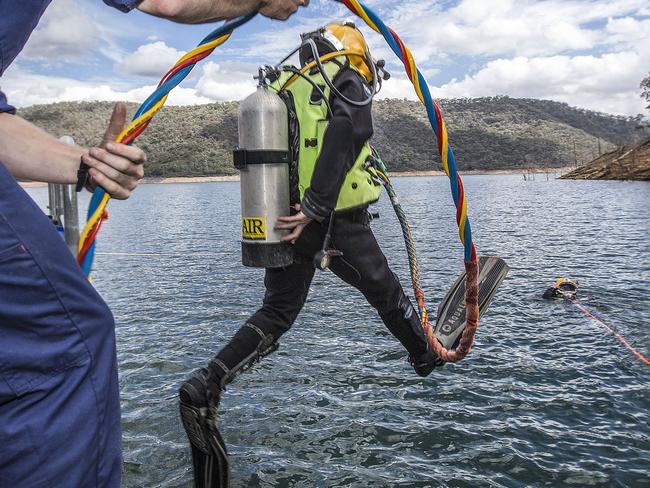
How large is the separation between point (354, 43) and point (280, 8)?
82.9 inches

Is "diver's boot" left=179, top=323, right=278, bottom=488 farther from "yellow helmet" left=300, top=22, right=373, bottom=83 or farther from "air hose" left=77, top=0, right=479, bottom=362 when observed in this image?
"yellow helmet" left=300, top=22, right=373, bottom=83

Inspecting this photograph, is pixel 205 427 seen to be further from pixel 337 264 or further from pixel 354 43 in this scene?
pixel 354 43

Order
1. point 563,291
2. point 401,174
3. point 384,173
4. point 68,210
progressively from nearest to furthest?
point 384,173
point 68,210
point 563,291
point 401,174

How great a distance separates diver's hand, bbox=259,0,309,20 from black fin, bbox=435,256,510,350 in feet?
12.7

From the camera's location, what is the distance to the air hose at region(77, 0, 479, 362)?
2258 mm

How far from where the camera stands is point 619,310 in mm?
10133

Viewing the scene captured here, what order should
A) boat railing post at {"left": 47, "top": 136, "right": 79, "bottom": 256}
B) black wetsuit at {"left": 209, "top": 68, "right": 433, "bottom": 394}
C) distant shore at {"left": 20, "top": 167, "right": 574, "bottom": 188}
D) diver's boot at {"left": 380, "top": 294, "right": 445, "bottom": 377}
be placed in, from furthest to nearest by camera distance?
distant shore at {"left": 20, "top": 167, "right": 574, "bottom": 188}, boat railing post at {"left": 47, "top": 136, "right": 79, "bottom": 256}, diver's boot at {"left": 380, "top": 294, "right": 445, "bottom": 377}, black wetsuit at {"left": 209, "top": 68, "right": 433, "bottom": 394}

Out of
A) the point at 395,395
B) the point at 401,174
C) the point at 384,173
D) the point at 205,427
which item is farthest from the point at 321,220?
the point at 401,174

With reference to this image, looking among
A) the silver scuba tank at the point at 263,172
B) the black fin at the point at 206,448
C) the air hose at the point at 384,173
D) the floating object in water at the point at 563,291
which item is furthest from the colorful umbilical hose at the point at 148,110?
the floating object in water at the point at 563,291

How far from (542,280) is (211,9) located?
13099 mm

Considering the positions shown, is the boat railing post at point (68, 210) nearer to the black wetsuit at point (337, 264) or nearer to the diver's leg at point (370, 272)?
the black wetsuit at point (337, 264)

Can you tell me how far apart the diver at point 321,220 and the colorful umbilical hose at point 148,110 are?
1084 millimetres

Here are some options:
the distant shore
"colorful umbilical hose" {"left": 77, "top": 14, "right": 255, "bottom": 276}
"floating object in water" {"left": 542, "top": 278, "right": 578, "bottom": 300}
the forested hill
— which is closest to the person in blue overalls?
"colorful umbilical hose" {"left": 77, "top": 14, "right": 255, "bottom": 276}

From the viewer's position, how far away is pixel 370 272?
4195 millimetres
